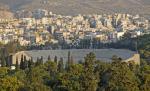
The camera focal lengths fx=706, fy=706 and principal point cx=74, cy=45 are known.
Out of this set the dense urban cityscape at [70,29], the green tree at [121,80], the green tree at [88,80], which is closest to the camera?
the green tree at [121,80]

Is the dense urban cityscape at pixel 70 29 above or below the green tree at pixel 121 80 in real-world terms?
below

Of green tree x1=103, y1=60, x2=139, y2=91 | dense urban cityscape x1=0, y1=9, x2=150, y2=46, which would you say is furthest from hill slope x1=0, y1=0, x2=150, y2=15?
green tree x1=103, y1=60, x2=139, y2=91

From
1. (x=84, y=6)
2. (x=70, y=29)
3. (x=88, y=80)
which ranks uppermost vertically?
(x=88, y=80)

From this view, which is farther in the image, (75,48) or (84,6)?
(84,6)

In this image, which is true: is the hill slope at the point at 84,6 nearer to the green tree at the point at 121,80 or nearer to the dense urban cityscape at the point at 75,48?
the dense urban cityscape at the point at 75,48

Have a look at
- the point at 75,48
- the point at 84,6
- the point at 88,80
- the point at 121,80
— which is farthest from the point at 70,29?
the point at 121,80

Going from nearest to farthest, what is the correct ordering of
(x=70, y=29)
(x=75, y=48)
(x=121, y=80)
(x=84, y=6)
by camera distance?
(x=121, y=80) < (x=75, y=48) < (x=70, y=29) < (x=84, y=6)

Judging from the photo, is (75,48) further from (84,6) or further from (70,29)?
(84,6)

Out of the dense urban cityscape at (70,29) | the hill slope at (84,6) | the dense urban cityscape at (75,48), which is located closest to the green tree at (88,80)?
the dense urban cityscape at (75,48)

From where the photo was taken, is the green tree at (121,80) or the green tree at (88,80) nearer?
the green tree at (121,80)

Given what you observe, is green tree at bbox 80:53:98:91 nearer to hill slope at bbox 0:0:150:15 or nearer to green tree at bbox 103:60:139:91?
green tree at bbox 103:60:139:91

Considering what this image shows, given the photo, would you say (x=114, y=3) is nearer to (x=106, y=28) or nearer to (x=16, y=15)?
(x=16, y=15)
